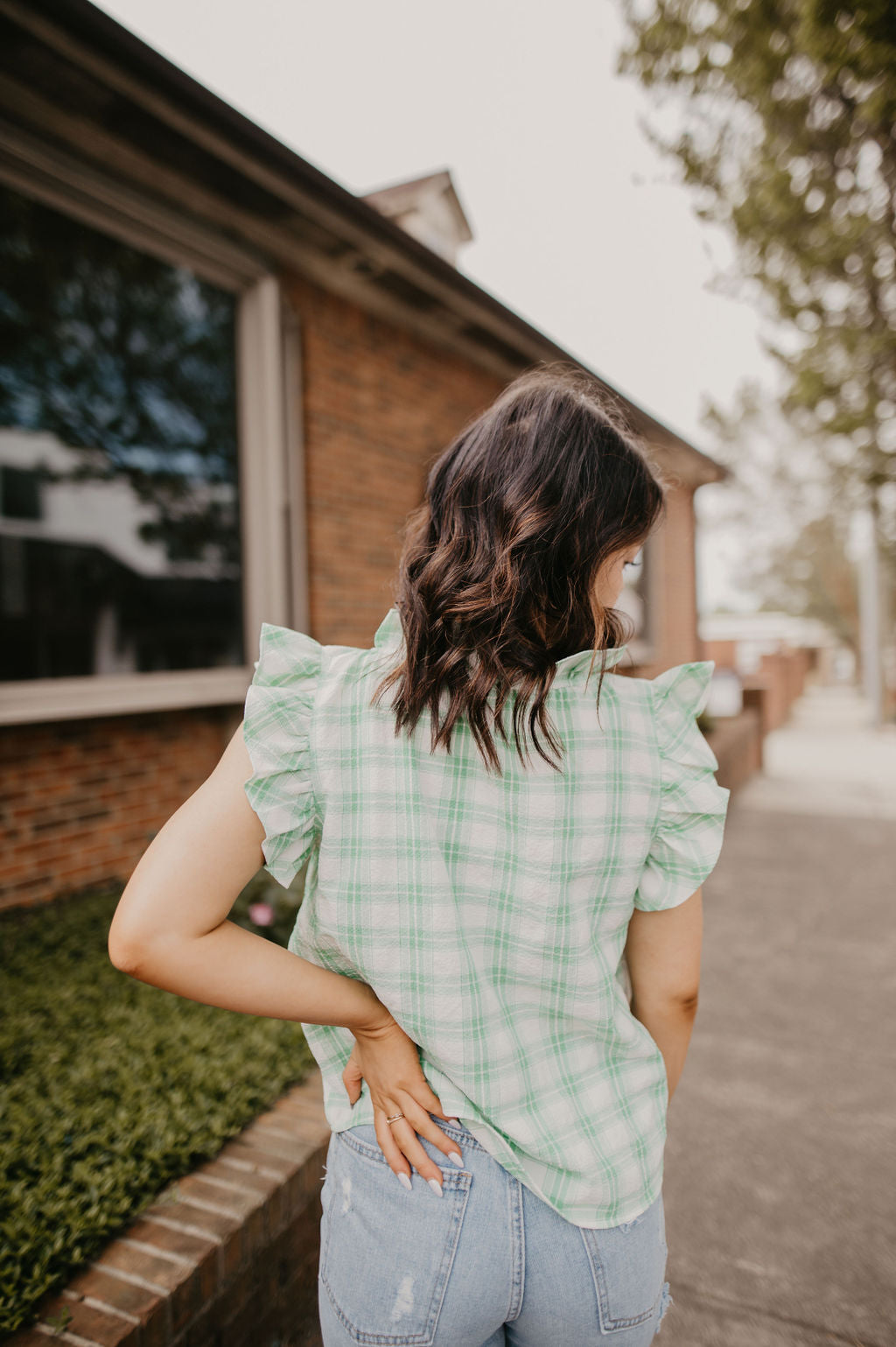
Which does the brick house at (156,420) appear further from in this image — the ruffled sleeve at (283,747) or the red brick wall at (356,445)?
the ruffled sleeve at (283,747)

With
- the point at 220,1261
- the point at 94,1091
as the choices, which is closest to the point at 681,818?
the point at 220,1261

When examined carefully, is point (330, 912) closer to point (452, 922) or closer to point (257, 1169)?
point (452, 922)

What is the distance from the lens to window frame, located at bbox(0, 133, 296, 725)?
3.66m

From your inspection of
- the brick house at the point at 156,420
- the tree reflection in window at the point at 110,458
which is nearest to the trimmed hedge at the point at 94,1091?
the brick house at the point at 156,420

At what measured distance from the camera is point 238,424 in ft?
15.6

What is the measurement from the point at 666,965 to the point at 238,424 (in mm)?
4305

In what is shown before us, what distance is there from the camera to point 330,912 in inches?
38.7

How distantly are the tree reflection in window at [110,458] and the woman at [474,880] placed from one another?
3.38 meters

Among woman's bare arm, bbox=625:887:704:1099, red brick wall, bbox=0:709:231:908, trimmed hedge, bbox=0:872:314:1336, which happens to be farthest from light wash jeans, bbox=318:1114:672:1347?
red brick wall, bbox=0:709:231:908

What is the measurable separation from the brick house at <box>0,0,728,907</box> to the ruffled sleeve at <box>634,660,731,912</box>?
2.60m

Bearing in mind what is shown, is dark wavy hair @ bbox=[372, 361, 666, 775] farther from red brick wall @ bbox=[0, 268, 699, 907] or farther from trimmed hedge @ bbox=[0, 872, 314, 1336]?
red brick wall @ bbox=[0, 268, 699, 907]

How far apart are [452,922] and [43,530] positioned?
3814mm

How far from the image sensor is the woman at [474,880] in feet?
3.10

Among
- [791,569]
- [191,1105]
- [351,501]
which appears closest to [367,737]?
[191,1105]
